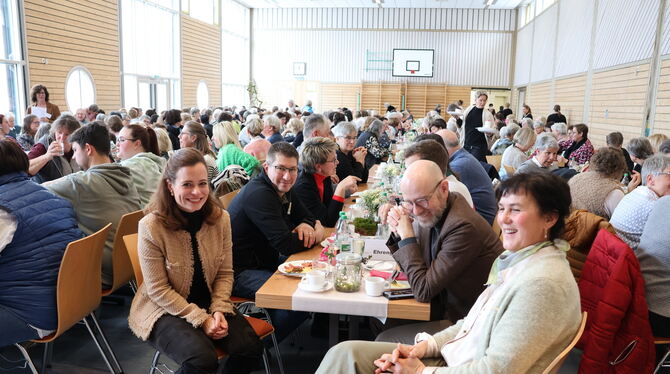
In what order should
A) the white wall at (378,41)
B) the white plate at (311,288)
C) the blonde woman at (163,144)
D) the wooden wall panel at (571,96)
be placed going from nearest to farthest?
the white plate at (311,288) < the blonde woman at (163,144) < the wooden wall panel at (571,96) < the white wall at (378,41)

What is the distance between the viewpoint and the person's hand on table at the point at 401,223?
8.37ft

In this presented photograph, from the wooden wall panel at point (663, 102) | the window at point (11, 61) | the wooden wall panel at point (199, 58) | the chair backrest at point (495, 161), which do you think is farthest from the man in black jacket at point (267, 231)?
the wooden wall panel at point (199, 58)

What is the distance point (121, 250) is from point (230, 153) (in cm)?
229

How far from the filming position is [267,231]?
3.11 metres

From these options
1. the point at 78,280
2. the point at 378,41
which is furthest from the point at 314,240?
the point at 378,41

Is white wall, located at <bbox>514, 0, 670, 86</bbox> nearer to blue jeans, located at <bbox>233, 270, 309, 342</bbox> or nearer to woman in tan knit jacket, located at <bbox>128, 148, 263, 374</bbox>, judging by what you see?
blue jeans, located at <bbox>233, 270, 309, 342</bbox>

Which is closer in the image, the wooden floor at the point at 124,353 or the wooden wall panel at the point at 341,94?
the wooden floor at the point at 124,353

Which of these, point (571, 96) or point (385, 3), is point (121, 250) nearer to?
point (571, 96)

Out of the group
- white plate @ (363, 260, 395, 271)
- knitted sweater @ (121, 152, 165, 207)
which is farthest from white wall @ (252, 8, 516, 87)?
white plate @ (363, 260, 395, 271)

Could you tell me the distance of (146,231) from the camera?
2.50 metres

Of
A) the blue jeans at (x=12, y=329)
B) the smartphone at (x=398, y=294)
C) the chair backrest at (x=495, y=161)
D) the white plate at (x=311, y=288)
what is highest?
the chair backrest at (x=495, y=161)

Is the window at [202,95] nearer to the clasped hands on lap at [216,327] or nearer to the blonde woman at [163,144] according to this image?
the blonde woman at [163,144]

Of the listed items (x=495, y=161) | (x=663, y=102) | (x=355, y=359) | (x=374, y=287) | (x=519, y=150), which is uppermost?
(x=663, y=102)

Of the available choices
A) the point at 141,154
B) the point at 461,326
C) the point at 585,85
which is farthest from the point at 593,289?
the point at 585,85
